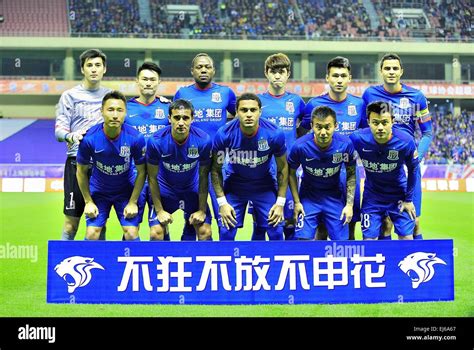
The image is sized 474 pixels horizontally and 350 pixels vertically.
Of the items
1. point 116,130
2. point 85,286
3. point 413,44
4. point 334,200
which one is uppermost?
point 413,44

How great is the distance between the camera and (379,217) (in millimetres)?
6094

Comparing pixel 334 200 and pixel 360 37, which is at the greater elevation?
pixel 360 37

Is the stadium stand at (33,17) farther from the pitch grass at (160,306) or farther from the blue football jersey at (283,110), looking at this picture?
the blue football jersey at (283,110)

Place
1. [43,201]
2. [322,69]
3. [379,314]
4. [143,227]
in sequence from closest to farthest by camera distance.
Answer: [379,314], [143,227], [43,201], [322,69]

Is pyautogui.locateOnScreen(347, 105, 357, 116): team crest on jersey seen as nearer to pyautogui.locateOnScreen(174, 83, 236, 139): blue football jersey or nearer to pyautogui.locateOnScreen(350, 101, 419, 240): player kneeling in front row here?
pyautogui.locateOnScreen(350, 101, 419, 240): player kneeling in front row

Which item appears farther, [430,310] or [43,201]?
[43,201]

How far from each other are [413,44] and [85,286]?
10.4m

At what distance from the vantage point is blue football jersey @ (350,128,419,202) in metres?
5.89

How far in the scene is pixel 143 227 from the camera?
12328 millimetres

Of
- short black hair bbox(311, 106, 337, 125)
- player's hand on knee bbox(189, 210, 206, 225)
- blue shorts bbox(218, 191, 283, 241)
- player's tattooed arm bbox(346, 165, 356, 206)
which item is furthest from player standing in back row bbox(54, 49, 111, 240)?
player's tattooed arm bbox(346, 165, 356, 206)

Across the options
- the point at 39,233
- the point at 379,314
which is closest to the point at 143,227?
the point at 39,233

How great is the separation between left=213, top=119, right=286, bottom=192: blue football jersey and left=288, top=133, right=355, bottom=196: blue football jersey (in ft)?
0.57

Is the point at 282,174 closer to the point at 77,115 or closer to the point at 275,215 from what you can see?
the point at 275,215

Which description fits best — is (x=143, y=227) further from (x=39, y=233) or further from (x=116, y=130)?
(x=116, y=130)
